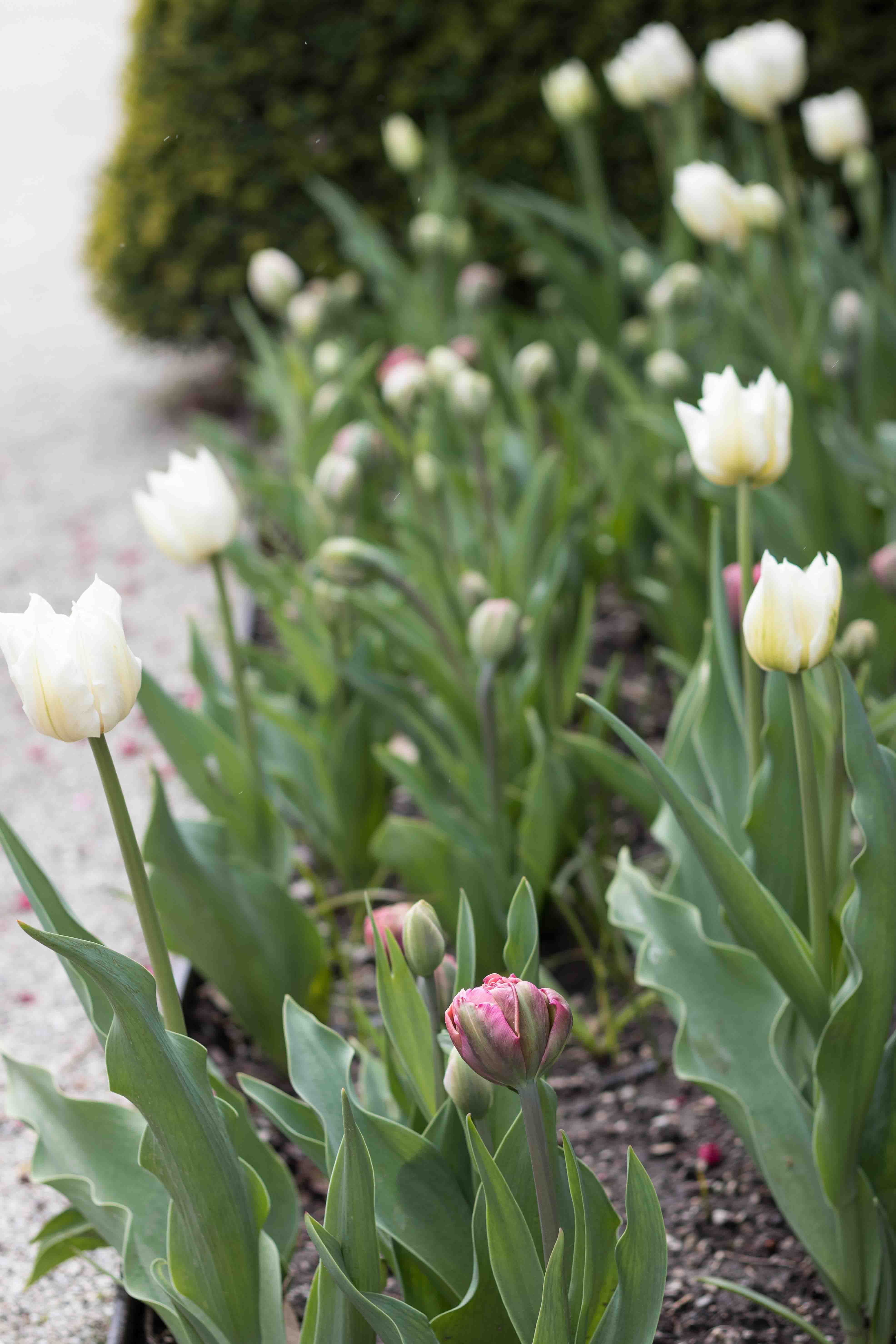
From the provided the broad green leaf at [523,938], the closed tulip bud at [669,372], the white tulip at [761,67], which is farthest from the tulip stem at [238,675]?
the white tulip at [761,67]

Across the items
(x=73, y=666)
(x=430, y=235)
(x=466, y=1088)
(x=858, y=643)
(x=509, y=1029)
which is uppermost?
(x=73, y=666)

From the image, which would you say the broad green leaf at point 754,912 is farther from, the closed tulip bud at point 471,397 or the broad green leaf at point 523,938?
the closed tulip bud at point 471,397

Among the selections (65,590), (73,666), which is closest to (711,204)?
(73,666)

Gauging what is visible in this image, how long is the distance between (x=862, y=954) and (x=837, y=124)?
6.96ft

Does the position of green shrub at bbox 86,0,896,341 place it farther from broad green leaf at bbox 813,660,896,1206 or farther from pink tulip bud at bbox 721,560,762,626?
broad green leaf at bbox 813,660,896,1206

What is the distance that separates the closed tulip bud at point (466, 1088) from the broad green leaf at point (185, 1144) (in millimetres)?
173

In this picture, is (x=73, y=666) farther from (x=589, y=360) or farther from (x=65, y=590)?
(x=65, y=590)

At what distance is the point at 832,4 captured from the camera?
150 inches

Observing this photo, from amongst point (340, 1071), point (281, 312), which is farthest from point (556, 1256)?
point (281, 312)

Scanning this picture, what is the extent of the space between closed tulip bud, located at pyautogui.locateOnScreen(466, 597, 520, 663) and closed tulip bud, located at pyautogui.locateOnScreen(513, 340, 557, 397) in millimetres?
853

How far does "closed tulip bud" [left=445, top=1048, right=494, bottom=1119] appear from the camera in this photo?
860mm

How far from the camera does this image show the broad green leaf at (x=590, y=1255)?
0.88 metres

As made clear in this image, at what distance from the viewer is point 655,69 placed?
2.63m

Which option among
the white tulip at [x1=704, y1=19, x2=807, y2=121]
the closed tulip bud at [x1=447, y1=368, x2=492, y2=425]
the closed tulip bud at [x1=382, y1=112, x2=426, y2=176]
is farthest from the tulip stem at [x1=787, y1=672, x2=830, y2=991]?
the closed tulip bud at [x1=382, y1=112, x2=426, y2=176]
